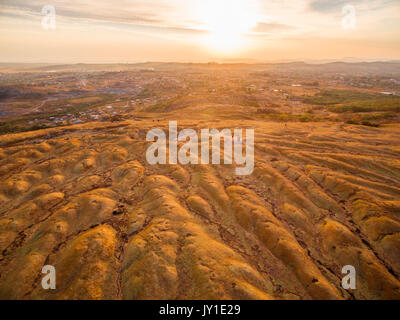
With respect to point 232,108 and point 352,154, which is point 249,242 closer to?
point 352,154

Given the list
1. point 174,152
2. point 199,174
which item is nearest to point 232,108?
point 174,152

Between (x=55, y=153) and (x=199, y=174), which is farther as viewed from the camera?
(x=55, y=153)

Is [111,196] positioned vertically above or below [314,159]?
below
